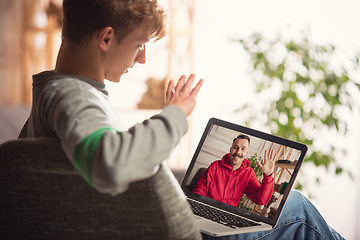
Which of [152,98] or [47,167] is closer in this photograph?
[47,167]

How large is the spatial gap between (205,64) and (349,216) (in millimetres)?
1608

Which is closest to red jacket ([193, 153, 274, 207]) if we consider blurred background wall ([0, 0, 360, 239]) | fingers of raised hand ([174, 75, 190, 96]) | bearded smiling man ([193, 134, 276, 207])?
bearded smiling man ([193, 134, 276, 207])

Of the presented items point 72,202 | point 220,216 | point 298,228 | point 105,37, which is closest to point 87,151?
point 72,202

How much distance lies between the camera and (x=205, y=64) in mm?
2873

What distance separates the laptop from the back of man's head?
0.44 m

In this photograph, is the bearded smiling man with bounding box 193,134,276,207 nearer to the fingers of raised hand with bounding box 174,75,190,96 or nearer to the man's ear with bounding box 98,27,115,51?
the fingers of raised hand with bounding box 174,75,190,96

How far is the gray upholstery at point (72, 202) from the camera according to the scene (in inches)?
21.6

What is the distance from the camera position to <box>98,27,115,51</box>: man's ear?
2.18 feet

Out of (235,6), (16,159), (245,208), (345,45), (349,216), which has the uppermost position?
(235,6)

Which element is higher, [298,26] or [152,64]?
[298,26]

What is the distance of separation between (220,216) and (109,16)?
604 mm

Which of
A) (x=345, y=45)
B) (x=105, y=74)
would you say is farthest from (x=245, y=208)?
(x=345, y=45)

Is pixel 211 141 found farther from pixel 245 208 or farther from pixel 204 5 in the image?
pixel 204 5

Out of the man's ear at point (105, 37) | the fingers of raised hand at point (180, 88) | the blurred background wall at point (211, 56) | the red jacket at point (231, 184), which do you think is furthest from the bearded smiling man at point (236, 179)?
the blurred background wall at point (211, 56)
